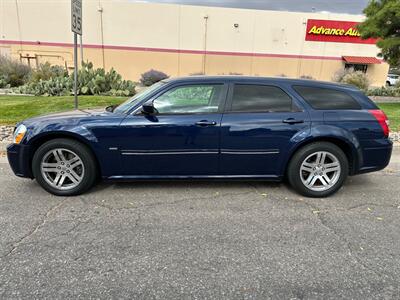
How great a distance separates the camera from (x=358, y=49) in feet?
110

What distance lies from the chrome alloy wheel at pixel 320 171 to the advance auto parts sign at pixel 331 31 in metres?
32.3

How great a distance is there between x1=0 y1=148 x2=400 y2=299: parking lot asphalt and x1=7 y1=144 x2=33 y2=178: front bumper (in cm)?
31

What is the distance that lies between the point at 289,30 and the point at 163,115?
106 feet

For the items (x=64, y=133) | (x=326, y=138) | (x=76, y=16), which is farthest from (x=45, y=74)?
(x=326, y=138)

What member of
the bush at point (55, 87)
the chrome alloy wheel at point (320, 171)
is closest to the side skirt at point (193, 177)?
the chrome alloy wheel at point (320, 171)

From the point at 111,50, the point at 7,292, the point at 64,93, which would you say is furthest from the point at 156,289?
the point at 111,50

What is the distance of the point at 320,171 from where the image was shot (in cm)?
418

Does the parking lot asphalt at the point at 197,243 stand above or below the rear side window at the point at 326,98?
below

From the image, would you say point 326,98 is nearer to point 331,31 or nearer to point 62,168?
point 62,168

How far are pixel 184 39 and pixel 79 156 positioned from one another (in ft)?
98.7

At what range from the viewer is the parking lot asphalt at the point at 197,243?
7.86ft

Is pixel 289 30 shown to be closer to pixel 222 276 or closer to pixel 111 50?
pixel 111 50

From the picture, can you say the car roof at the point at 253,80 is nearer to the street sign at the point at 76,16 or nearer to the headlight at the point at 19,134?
the headlight at the point at 19,134

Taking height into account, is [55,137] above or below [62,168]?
above
